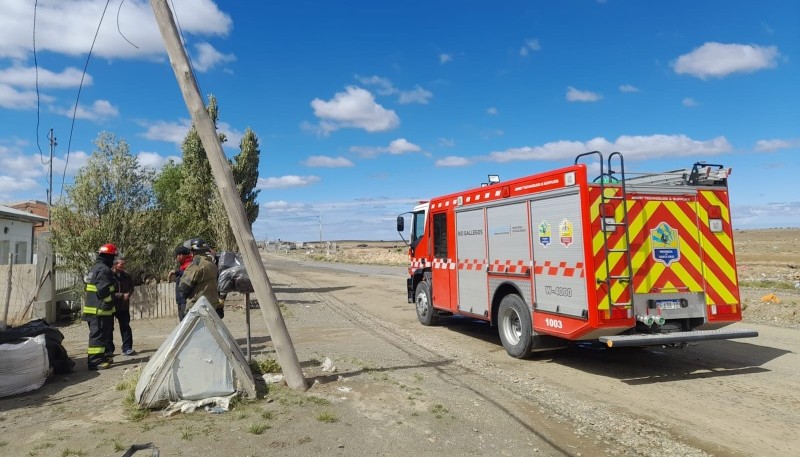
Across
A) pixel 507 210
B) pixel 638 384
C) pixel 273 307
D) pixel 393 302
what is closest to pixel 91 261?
pixel 393 302

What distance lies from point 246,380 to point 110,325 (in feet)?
11.2

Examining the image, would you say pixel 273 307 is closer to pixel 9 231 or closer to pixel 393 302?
pixel 393 302

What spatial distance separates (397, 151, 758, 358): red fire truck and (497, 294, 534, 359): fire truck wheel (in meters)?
0.02

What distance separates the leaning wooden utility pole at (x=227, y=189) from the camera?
228 inches

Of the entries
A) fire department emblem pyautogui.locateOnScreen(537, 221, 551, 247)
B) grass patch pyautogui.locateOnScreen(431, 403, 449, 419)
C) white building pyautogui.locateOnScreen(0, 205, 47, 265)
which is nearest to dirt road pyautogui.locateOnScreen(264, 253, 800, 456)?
grass patch pyautogui.locateOnScreen(431, 403, 449, 419)

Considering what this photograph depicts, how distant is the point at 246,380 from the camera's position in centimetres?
559

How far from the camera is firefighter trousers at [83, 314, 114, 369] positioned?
7.47 meters

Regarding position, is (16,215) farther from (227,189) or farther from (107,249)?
(227,189)

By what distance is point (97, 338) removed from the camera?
7.53 metres

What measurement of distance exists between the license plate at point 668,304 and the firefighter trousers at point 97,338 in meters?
7.74

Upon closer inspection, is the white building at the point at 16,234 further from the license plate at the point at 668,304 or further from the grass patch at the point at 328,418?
the license plate at the point at 668,304

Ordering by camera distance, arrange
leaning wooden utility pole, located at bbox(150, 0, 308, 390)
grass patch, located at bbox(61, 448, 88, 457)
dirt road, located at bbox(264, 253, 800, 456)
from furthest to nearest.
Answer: leaning wooden utility pole, located at bbox(150, 0, 308, 390) < dirt road, located at bbox(264, 253, 800, 456) < grass patch, located at bbox(61, 448, 88, 457)

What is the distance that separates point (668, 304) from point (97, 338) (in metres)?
7.96

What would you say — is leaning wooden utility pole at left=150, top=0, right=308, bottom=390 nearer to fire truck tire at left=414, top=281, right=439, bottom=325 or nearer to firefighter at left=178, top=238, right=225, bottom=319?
firefighter at left=178, top=238, right=225, bottom=319
